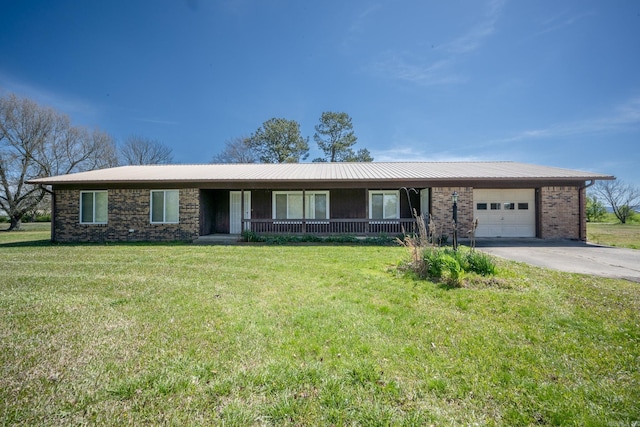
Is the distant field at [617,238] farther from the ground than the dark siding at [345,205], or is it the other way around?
the dark siding at [345,205]

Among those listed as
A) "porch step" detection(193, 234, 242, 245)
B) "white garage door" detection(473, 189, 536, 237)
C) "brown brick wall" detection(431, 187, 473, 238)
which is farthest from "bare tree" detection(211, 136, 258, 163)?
"white garage door" detection(473, 189, 536, 237)

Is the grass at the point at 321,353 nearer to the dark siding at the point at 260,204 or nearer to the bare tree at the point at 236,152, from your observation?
the dark siding at the point at 260,204

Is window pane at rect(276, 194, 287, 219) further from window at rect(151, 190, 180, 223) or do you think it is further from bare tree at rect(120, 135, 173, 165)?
bare tree at rect(120, 135, 173, 165)

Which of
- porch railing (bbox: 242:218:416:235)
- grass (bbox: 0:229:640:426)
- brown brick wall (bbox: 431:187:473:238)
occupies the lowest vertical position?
grass (bbox: 0:229:640:426)

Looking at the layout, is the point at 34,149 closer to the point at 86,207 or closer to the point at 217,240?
the point at 86,207

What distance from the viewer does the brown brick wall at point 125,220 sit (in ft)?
41.8

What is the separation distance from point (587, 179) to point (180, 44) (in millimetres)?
22589

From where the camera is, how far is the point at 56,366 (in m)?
2.68

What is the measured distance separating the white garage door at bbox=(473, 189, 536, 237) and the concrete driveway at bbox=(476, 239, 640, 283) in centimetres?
124

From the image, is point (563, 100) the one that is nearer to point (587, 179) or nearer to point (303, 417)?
point (587, 179)

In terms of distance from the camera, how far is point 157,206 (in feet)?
42.4

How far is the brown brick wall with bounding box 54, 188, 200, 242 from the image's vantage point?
41.8 ft

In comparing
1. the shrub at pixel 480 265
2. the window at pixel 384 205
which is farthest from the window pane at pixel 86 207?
the shrub at pixel 480 265

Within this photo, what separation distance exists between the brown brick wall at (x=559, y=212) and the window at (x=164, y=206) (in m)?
17.0
